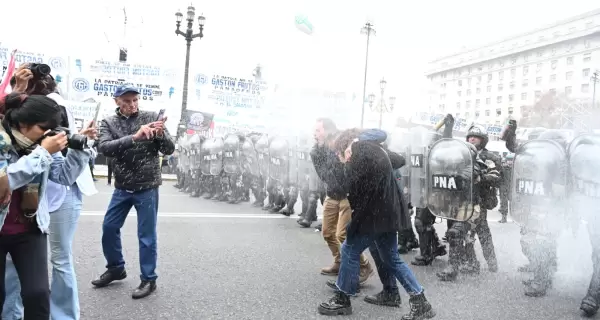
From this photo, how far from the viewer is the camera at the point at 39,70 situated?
2.91 m

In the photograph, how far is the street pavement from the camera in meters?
3.54

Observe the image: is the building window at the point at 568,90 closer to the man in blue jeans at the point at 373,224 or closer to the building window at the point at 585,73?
the building window at the point at 585,73

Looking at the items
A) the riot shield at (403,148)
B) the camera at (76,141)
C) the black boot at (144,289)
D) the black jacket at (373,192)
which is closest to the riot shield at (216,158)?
the riot shield at (403,148)

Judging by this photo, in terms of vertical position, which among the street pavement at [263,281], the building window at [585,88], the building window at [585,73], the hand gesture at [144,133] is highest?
the building window at [585,73]

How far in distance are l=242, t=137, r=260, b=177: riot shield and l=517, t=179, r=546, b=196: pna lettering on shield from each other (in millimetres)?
6236

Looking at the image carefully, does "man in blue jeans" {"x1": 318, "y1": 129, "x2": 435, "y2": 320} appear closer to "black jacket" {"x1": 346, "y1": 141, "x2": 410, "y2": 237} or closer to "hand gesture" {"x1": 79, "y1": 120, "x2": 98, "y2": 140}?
"black jacket" {"x1": 346, "y1": 141, "x2": 410, "y2": 237}

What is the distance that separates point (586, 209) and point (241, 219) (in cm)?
547

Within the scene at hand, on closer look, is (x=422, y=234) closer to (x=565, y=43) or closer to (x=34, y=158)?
(x=565, y=43)

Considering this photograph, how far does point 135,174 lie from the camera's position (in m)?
3.76

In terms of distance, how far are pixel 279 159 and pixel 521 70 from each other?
15.0 ft

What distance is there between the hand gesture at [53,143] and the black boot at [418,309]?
106 inches

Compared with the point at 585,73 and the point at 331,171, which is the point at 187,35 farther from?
the point at 585,73

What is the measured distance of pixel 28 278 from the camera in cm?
226

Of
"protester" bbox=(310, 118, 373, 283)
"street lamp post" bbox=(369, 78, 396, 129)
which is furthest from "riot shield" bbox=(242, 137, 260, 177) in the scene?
"protester" bbox=(310, 118, 373, 283)
